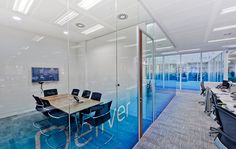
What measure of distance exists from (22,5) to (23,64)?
4.46ft

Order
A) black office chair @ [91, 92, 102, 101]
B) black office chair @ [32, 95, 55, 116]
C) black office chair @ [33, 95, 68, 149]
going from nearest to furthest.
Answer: black office chair @ [33, 95, 68, 149] < black office chair @ [32, 95, 55, 116] < black office chair @ [91, 92, 102, 101]

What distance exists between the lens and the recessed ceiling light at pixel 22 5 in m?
2.19

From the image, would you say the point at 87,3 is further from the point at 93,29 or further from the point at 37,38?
the point at 37,38

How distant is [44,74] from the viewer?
280cm

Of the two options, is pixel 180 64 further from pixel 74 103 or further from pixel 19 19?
pixel 19 19

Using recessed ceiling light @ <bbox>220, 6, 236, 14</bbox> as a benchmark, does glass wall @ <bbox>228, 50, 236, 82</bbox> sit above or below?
below

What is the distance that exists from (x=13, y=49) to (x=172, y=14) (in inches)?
160

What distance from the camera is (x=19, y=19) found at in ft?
8.53

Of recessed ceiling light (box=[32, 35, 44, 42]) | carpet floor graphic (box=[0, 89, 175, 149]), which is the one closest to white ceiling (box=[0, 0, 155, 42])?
recessed ceiling light (box=[32, 35, 44, 42])

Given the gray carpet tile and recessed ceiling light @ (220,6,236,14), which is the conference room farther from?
recessed ceiling light @ (220,6,236,14)

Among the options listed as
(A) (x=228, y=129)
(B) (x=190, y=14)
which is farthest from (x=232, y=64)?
(A) (x=228, y=129)

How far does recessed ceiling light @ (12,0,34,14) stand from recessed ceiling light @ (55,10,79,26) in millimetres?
582

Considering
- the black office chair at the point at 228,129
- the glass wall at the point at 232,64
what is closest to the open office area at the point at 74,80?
the black office chair at the point at 228,129

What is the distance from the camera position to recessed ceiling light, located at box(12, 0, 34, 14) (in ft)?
7.17
